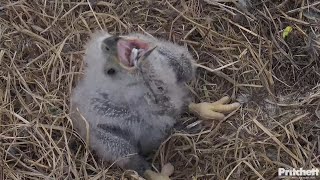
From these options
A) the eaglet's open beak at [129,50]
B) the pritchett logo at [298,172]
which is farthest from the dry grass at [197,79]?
the eaglet's open beak at [129,50]

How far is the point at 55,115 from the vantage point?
2.92 metres

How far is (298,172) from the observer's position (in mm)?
2621

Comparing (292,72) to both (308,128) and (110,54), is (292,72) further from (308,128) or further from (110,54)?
(110,54)

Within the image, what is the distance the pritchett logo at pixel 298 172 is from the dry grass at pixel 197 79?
0.04m

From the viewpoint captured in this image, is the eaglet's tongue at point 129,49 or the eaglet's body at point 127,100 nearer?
the eaglet's tongue at point 129,49

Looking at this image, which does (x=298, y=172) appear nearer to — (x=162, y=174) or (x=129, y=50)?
(x=162, y=174)

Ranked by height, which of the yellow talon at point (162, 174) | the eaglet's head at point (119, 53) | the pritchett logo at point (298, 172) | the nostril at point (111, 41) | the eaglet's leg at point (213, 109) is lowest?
the yellow talon at point (162, 174)

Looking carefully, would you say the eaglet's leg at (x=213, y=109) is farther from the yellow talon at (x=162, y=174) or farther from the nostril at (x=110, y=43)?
the nostril at (x=110, y=43)

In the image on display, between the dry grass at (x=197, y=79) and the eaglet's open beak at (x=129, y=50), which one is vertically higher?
the eaglet's open beak at (x=129, y=50)

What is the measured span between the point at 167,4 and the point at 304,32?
73cm

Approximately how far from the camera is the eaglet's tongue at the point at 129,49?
2.63m

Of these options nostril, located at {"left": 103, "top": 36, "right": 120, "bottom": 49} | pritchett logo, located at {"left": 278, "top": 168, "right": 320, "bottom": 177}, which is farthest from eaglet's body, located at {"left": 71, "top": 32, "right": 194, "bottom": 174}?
pritchett logo, located at {"left": 278, "top": 168, "right": 320, "bottom": 177}

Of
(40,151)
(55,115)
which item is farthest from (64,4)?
(40,151)

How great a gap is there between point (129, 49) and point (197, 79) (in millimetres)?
530
